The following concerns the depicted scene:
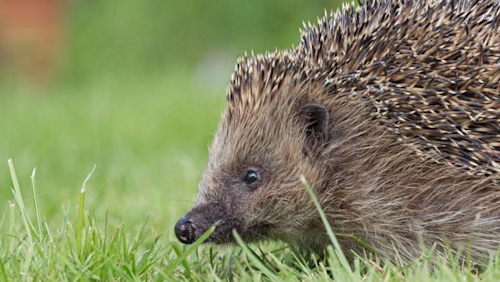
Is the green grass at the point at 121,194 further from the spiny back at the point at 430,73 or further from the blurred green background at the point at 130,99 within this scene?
the spiny back at the point at 430,73

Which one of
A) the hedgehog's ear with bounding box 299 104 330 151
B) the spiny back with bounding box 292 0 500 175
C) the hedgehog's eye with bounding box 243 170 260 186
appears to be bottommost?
the hedgehog's eye with bounding box 243 170 260 186

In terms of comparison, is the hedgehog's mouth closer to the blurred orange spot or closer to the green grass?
the green grass

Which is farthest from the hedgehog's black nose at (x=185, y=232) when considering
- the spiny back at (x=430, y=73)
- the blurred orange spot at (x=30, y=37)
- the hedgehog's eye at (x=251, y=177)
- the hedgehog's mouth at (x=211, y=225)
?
the blurred orange spot at (x=30, y=37)

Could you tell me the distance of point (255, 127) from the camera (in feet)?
12.6

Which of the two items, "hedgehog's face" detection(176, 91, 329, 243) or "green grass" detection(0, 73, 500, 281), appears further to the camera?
"hedgehog's face" detection(176, 91, 329, 243)

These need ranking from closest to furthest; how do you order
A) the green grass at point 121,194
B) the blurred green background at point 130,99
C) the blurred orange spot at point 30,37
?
the green grass at point 121,194 → the blurred green background at point 130,99 → the blurred orange spot at point 30,37

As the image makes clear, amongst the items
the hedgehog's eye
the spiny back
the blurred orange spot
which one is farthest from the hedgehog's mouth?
the blurred orange spot

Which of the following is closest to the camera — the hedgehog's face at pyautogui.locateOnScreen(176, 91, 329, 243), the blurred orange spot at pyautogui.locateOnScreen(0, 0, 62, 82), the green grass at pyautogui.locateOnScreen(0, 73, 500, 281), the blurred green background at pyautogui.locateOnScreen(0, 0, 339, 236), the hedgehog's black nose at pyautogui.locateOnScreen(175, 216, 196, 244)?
A: the green grass at pyautogui.locateOnScreen(0, 73, 500, 281)

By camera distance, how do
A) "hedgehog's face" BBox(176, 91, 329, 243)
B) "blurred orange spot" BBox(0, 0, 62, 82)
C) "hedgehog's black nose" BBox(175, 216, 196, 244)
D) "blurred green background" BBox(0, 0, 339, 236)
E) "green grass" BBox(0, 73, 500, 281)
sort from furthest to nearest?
"blurred orange spot" BBox(0, 0, 62, 82)
"blurred green background" BBox(0, 0, 339, 236)
"hedgehog's face" BBox(176, 91, 329, 243)
"hedgehog's black nose" BBox(175, 216, 196, 244)
"green grass" BBox(0, 73, 500, 281)

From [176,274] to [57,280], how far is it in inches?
19.7

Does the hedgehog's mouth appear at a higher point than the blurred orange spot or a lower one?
lower

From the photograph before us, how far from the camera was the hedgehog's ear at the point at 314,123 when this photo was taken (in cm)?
378

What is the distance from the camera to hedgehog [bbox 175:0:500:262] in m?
3.53

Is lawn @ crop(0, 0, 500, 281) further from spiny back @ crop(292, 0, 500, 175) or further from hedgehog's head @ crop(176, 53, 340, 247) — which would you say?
spiny back @ crop(292, 0, 500, 175)
